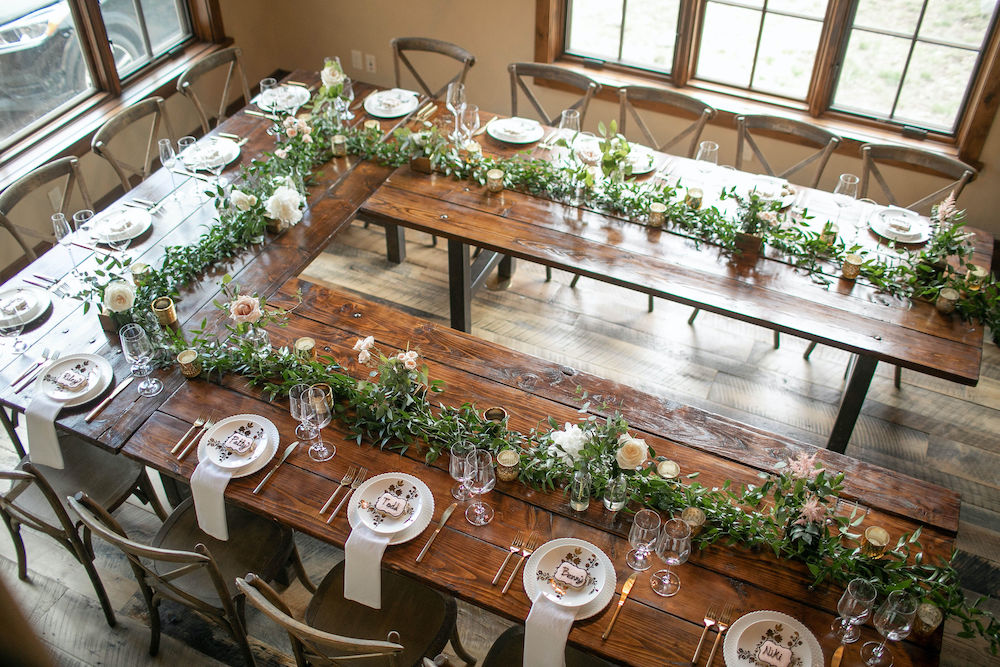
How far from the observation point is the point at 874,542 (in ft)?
7.52

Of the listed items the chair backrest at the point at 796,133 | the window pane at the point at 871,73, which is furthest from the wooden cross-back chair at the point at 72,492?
the window pane at the point at 871,73

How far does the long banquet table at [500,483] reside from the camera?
2211 mm

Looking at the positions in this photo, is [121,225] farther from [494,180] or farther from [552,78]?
[552,78]

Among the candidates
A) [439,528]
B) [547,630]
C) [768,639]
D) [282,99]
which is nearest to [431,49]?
[282,99]

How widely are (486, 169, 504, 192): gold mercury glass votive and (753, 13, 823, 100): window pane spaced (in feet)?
6.31

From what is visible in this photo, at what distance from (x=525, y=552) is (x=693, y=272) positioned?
142cm

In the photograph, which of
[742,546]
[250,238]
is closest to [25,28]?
[250,238]

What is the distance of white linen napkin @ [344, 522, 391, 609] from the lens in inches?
91.7

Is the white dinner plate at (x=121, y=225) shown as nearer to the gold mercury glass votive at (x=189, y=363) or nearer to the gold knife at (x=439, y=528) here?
the gold mercury glass votive at (x=189, y=363)

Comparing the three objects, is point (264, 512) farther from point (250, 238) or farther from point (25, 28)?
point (25, 28)

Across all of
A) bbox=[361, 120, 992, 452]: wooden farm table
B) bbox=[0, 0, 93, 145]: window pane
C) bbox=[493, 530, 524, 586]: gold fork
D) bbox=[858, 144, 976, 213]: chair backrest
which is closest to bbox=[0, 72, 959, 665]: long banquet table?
bbox=[493, 530, 524, 586]: gold fork

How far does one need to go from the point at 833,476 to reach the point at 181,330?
2237mm

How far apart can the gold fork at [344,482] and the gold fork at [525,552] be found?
1.86 feet

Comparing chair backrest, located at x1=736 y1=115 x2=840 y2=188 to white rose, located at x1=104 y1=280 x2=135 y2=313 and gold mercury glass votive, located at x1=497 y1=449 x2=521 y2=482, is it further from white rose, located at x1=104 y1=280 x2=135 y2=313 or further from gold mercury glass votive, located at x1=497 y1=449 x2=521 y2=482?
white rose, located at x1=104 y1=280 x2=135 y2=313
